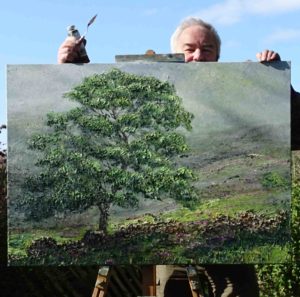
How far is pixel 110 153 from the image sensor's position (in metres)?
5.45

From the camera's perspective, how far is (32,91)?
5.41 meters

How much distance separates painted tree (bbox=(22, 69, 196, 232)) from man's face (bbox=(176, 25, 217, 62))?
0.92ft

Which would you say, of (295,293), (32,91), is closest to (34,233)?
(32,91)

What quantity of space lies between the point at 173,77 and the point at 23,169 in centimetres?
92

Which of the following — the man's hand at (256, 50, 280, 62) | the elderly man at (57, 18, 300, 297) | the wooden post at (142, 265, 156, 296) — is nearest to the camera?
→ the man's hand at (256, 50, 280, 62)

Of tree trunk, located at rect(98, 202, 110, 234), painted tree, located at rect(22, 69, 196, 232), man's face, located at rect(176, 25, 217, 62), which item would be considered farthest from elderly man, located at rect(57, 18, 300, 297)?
tree trunk, located at rect(98, 202, 110, 234)

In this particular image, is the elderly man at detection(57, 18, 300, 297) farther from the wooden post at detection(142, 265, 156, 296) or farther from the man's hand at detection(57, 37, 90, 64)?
the wooden post at detection(142, 265, 156, 296)

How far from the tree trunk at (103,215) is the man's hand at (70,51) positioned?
78 centimetres

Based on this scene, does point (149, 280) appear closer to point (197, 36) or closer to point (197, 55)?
point (197, 55)

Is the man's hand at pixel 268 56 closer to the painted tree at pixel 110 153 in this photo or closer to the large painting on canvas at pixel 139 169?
the large painting on canvas at pixel 139 169

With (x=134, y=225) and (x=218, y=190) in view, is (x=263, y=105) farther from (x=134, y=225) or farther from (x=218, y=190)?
(x=134, y=225)

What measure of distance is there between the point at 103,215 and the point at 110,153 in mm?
329

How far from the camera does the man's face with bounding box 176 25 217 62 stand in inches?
219

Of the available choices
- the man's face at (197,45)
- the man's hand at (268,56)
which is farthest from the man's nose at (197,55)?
the man's hand at (268,56)
